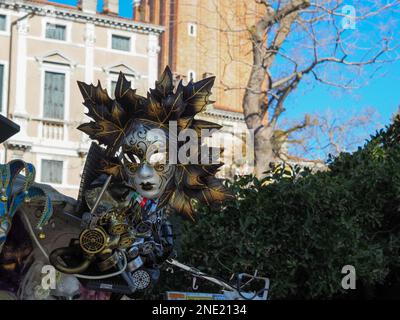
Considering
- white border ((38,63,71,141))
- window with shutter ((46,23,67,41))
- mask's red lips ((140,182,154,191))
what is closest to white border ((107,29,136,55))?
window with shutter ((46,23,67,41))

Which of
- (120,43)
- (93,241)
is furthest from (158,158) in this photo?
(120,43)

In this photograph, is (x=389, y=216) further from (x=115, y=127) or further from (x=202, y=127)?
(x=115, y=127)

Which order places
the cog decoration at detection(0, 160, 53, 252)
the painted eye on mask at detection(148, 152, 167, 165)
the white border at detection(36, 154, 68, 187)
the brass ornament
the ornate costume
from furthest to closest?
1. the white border at detection(36, 154, 68, 187)
2. the painted eye on mask at detection(148, 152, 167, 165)
3. the ornate costume
4. the brass ornament
5. the cog decoration at detection(0, 160, 53, 252)

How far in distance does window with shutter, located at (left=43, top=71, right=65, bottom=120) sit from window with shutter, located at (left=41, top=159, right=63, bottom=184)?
75.7 inches

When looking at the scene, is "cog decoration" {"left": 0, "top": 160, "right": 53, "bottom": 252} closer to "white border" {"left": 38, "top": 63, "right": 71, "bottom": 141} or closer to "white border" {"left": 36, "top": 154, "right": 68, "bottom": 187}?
"white border" {"left": 36, "top": 154, "right": 68, "bottom": 187}

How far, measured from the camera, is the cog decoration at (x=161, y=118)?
6449mm

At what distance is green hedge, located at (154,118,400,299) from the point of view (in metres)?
7.77

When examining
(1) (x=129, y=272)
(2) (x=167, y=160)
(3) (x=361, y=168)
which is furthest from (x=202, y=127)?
(3) (x=361, y=168)

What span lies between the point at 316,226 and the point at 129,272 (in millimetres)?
2537

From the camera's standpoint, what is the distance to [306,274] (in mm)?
8000

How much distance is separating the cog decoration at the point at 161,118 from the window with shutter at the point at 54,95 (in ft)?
72.9

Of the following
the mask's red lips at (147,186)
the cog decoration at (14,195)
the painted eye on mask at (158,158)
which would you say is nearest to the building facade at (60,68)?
the painted eye on mask at (158,158)

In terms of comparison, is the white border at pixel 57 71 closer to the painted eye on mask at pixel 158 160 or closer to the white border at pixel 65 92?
the white border at pixel 65 92

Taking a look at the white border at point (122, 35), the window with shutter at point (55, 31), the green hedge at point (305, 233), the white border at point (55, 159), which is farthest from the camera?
the white border at point (122, 35)
